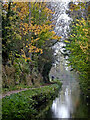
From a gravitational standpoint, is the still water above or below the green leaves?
below

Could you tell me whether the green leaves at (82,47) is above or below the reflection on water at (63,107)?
above

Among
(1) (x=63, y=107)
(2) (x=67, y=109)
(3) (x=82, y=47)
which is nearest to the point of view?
(3) (x=82, y=47)

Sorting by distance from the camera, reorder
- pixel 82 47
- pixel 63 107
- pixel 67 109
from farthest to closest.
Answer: pixel 63 107 < pixel 67 109 < pixel 82 47

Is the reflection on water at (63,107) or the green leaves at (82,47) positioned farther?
the reflection on water at (63,107)

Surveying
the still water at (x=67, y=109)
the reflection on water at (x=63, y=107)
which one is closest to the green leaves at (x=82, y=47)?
the still water at (x=67, y=109)

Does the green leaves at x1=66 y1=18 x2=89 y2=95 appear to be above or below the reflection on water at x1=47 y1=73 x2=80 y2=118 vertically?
above

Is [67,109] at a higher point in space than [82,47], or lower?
lower

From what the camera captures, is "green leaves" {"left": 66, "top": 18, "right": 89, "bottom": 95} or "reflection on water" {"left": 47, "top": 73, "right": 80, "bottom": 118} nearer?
"green leaves" {"left": 66, "top": 18, "right": 89, "bottom": 95}

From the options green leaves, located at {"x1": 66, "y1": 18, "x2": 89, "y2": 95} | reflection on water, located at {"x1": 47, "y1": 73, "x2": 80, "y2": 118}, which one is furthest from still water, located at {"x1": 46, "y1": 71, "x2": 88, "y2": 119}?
green leaves, located at {"x1": 66, "y1": 18, "x2": 89, "y2": 95}

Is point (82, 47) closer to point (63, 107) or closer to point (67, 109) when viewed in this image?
point (67, 109)

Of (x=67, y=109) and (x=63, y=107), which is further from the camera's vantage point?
(x=63, y=107)

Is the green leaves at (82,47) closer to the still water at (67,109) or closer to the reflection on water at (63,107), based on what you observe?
the still water at (67,109)

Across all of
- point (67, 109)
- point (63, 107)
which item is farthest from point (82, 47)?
point (63, 107)

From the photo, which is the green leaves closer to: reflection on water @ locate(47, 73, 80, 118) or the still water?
the still water
